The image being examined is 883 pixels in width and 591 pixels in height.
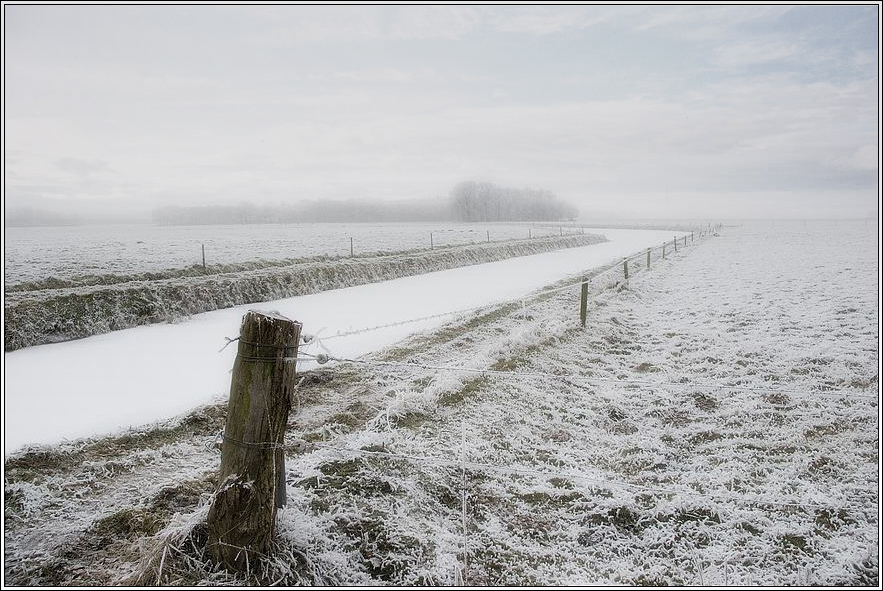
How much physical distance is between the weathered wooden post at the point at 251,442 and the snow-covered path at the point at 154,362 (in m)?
2.34

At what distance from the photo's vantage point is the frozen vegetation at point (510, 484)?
12.9ft

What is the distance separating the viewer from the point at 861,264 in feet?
91.9

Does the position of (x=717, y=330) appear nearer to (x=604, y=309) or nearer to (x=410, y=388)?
(x=604, y=309)

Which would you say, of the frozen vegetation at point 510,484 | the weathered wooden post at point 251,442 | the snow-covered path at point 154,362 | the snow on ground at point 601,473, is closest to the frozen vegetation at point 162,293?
the snow-covered path at point 154,362

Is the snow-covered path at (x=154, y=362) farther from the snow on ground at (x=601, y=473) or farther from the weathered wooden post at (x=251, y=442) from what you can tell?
the weathered wooden post at (x=251, y=442)

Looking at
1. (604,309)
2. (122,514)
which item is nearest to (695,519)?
(122,514)

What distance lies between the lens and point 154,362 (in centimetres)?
991

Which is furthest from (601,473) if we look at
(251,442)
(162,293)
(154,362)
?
(162,293)

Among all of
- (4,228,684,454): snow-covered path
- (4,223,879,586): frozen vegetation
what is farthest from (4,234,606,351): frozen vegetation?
(4,223,879,586): frozen vegetation

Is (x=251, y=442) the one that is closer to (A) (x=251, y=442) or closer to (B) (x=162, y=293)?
(A) (x=251, y=442)

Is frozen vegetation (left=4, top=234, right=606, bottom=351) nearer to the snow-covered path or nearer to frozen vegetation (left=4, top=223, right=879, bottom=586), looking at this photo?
the snow-covered path

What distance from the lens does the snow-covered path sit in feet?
22.5

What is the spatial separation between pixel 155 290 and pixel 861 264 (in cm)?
3496

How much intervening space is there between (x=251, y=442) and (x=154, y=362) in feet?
25.3
